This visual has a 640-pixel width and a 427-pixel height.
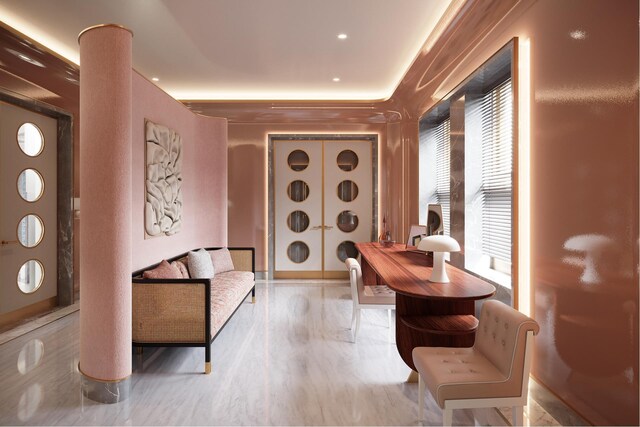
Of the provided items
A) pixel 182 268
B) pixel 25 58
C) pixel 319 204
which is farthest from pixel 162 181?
pixel 319 204

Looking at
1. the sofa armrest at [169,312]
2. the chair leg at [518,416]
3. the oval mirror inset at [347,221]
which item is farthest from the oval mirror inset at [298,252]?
the chair leg at [518,416]

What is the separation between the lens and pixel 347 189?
651cm

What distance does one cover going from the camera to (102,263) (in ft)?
8.05

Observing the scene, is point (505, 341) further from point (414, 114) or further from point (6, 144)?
point (6, 144)

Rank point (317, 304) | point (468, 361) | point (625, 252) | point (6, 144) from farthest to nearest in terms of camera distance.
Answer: point (317, 304), point (6, 144), point (468, 361), point (625, 252)

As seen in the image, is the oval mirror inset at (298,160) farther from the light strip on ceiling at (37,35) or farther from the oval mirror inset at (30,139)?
the oval mirror inset at (30,139)

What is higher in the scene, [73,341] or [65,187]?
[65,187]

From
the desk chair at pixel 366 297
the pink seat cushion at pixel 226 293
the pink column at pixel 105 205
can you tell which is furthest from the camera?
the desk chair at pixel 366 297

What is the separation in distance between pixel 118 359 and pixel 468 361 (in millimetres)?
2209

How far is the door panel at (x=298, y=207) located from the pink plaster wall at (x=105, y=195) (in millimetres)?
3978

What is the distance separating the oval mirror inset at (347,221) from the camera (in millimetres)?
6504

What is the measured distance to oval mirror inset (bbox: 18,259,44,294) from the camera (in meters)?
4.22

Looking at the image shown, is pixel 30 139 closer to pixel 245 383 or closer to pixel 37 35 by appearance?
pixel 37 35

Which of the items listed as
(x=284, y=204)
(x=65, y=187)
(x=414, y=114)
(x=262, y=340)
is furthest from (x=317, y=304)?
(x=65, y=187)
